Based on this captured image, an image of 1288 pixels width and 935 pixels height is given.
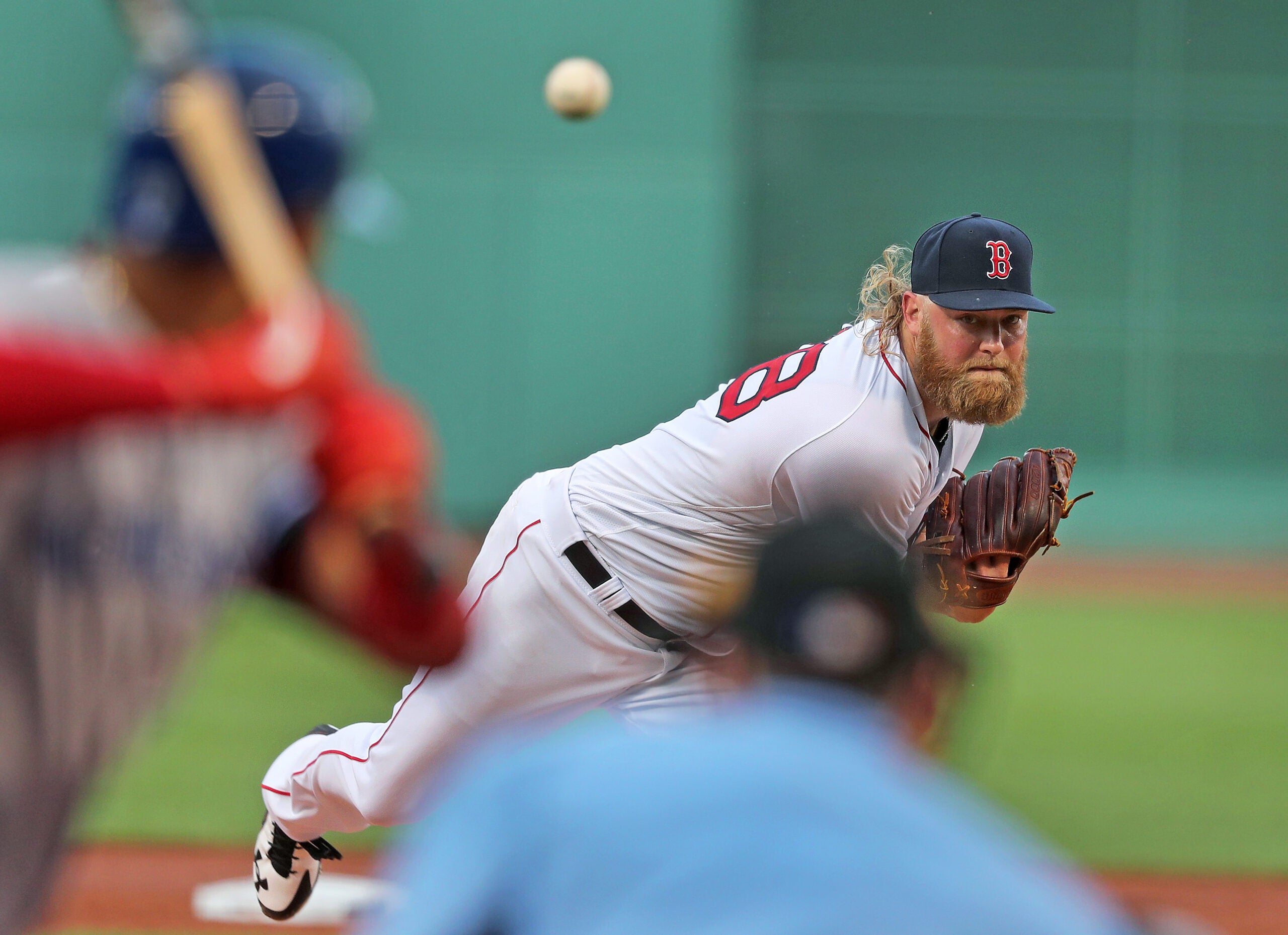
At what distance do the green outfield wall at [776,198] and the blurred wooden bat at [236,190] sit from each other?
474 inches

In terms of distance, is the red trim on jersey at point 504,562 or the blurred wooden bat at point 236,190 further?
the red trim on jersey at point 504,562

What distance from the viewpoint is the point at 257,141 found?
172 centimetres

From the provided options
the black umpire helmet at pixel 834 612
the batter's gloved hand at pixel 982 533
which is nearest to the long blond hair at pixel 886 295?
the batter's gloved hand at pixel 982 533

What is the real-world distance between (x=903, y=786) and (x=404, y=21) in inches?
536

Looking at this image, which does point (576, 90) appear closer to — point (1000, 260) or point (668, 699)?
point (1000, 260)

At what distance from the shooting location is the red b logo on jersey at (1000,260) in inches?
153

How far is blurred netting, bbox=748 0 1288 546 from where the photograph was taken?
15328 millimetres

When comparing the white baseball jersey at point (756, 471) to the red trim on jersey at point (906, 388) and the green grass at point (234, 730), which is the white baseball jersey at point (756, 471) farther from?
the green grass at point (234, 730)

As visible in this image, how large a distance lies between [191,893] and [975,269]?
3060 mm

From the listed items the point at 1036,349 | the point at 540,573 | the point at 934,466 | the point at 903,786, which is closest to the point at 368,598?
the point at 903,786

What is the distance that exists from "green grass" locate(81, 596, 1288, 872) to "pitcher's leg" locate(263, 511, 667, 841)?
2.09ft

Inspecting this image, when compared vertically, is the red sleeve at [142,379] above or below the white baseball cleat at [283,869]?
above

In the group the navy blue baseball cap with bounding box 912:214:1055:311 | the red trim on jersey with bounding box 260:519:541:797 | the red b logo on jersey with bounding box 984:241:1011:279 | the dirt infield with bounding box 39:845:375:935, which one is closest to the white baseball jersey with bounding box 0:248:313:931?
the red trim on jersey with bounding box 260:519:541:797

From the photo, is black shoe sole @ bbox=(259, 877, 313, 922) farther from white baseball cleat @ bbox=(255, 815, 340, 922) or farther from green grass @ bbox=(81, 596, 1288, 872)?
green grass @ bbox=(81, 596, 1288, 872)
